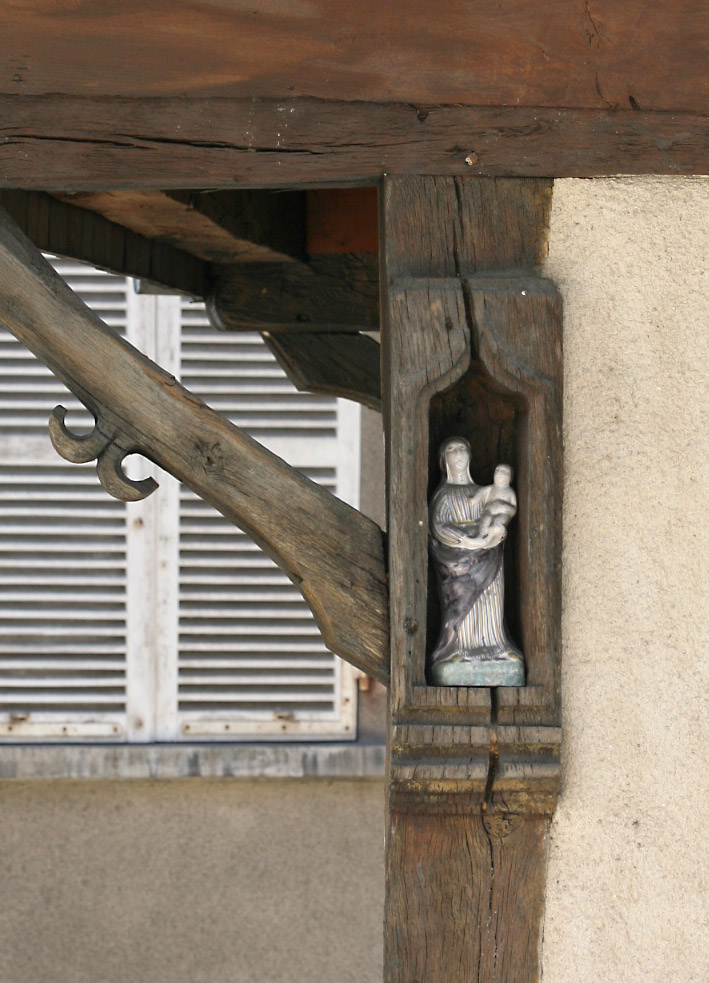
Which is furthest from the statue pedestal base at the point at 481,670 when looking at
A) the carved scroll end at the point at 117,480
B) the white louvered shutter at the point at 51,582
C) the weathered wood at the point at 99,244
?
the white louvered shutter at the point at 51,582

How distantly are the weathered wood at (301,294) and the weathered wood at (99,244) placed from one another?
0.09 metres

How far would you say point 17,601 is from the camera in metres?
3.98

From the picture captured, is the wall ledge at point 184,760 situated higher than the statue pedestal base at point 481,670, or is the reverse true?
the statue pedestal base at point 481,670

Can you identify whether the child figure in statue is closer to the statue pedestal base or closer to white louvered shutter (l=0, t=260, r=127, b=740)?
the statue pedestal base

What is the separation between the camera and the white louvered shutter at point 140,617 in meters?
3.96

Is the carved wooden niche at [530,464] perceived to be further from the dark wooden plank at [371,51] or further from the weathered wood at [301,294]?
the weathered wood at [301,294]

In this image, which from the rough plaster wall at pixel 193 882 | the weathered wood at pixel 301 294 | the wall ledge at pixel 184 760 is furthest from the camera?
the rough plaster wall at pixel 193 882

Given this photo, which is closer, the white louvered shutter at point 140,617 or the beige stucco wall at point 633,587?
the beige stucco wall at point 633,587

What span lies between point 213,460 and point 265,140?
459mm

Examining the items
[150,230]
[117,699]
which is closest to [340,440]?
[117,699]

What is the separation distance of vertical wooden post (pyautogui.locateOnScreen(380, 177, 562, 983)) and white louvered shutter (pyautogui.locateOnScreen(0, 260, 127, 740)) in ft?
7.53

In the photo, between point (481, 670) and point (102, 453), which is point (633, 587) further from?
point (102, 453)

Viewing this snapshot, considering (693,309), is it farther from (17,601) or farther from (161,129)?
(17,601)

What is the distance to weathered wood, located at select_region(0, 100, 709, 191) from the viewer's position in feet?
5.98
